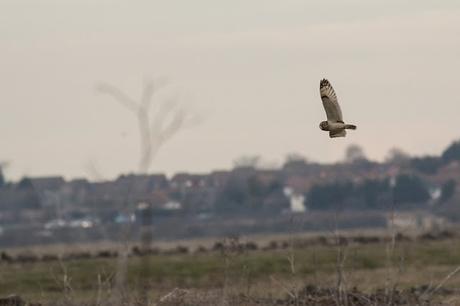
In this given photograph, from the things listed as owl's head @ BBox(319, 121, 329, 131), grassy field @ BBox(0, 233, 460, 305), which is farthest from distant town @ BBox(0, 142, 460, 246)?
owl's head @ BBox(319, 121, 329, 131)

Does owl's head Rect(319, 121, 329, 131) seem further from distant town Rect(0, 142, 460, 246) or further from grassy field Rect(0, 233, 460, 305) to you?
distant town Rect(0, 142, 460, 246)

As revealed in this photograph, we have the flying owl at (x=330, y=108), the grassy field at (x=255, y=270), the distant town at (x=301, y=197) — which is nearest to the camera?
the flying owl at (x=330, y=108)

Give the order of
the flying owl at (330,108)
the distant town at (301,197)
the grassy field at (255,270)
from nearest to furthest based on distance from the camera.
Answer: the flying owl at (330,108) → the grassy field at (255,270) → the distant town at (301,197)

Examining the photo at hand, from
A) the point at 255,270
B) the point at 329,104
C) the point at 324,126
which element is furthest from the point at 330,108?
the point at 255,270

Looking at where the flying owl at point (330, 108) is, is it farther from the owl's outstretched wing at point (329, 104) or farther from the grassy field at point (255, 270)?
the grassy field at point (255, 270)

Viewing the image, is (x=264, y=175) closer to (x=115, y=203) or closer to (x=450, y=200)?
(x=450, y=200)

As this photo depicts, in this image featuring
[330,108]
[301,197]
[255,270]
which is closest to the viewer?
[330,108]

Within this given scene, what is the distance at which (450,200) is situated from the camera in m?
107

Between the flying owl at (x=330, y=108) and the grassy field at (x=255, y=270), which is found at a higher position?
the flying owl at (x=330, y=108)

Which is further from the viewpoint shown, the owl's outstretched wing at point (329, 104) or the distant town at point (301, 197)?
the distant town at point (301, 197)

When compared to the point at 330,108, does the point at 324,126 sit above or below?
below

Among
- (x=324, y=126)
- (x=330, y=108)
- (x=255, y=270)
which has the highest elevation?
(x=330, y=108)

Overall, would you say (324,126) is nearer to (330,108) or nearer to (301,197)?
(330,108)

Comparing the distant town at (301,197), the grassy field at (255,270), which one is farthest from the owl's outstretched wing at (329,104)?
the distant town at (301,197)
